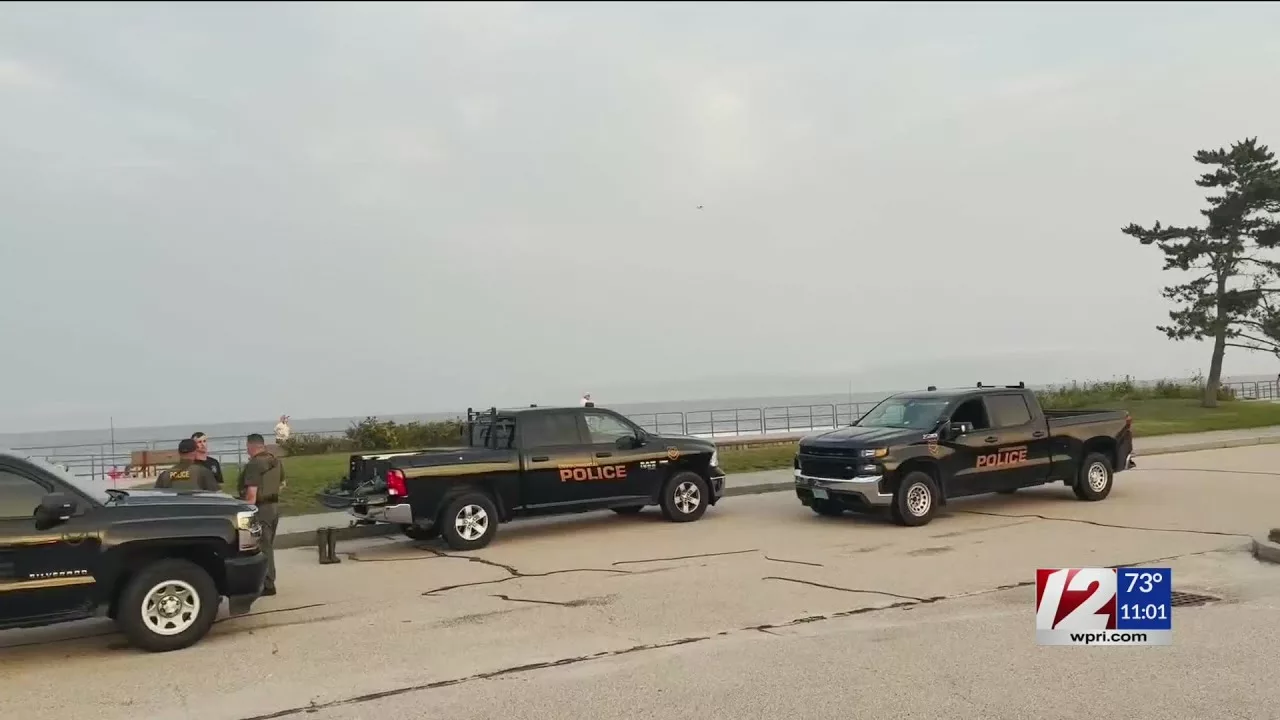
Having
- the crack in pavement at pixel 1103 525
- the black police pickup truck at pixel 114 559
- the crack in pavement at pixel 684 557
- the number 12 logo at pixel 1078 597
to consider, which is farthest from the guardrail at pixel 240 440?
the number 12 logo at pixel 1078 597

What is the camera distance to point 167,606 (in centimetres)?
793

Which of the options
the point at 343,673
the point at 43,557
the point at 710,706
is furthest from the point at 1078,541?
the point at 43,557

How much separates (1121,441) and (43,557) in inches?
596

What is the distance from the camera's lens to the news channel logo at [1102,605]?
6465 millimetres

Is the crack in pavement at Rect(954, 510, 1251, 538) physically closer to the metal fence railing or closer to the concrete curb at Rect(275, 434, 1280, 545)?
the concrete curb at Rect(275, 434, 1280, 545)

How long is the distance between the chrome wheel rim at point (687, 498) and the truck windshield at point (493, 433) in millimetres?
2736

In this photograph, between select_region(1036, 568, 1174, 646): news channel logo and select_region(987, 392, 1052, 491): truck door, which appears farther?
select_region(987, 392, 1052, 491): truck door

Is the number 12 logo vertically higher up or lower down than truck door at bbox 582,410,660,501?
lower down

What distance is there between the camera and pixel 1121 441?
53.5 feet

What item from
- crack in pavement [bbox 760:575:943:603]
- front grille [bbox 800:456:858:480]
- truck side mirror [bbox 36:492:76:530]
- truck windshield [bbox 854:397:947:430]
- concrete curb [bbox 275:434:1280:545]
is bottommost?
crack in pavement [bbox 760:575:943:603]

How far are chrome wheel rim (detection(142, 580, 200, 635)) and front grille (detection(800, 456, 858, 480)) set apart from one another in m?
8.68

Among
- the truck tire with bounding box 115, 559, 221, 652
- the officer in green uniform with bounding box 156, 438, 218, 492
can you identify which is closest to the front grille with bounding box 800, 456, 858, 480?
the officer in green uniform with bounding box 156, 438, 218, 492

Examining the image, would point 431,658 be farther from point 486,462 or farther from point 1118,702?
point 486,462

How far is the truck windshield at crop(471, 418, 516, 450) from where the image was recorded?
1394cm
